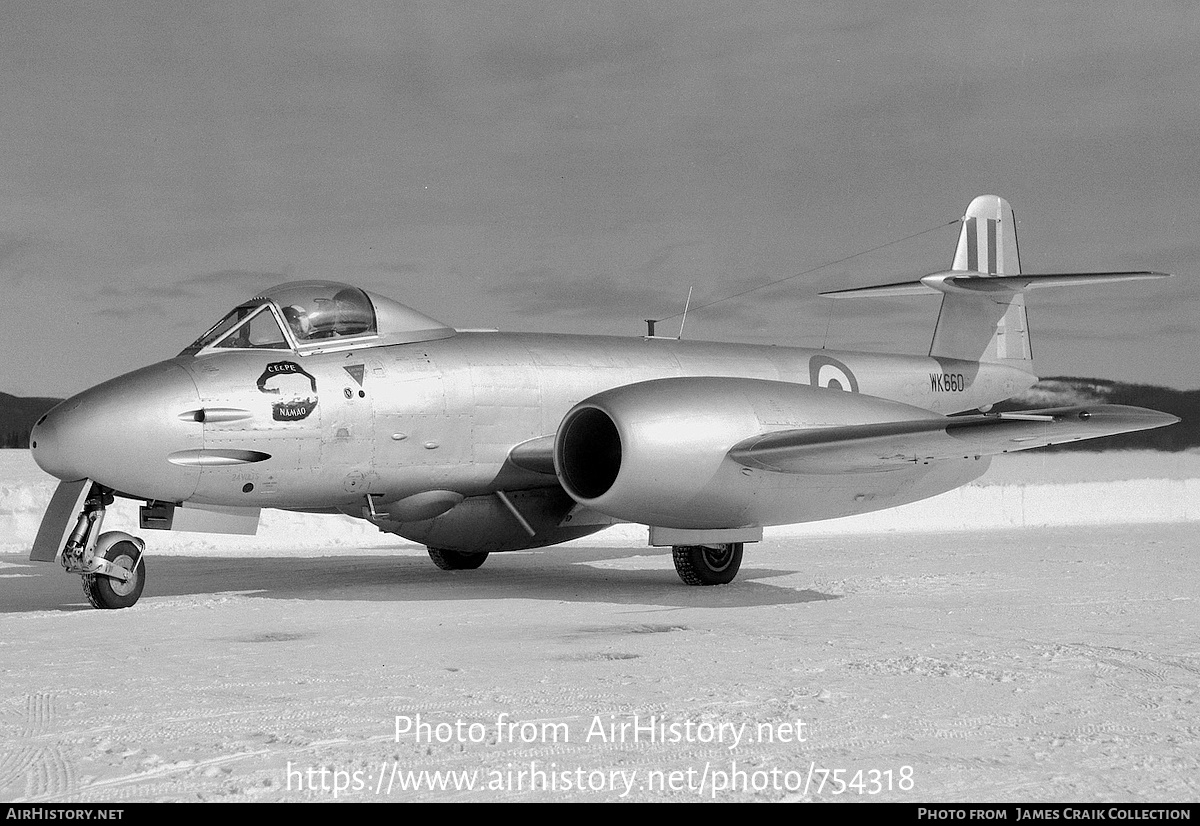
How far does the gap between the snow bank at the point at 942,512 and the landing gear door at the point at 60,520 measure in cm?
748

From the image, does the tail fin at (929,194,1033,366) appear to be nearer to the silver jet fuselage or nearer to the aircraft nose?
the silver jet fuselage

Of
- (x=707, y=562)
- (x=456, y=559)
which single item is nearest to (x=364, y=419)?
(x=707, y=562)

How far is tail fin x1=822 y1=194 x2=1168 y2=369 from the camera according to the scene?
49.9ft

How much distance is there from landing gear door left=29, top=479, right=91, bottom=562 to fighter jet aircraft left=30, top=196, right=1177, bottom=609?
2 cm

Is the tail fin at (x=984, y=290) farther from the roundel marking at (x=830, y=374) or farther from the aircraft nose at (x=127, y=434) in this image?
the aircraft nose at (x=127, y=434)

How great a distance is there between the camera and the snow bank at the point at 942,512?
58.9ft

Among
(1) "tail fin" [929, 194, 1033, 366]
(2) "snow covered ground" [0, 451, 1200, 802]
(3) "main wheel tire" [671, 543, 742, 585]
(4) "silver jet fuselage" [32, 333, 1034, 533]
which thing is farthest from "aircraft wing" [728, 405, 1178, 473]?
(1) "tail fin" [929, 194, 1033, 366]

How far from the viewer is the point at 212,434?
905cm

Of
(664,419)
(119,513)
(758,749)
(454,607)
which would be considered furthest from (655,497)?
(119,513)

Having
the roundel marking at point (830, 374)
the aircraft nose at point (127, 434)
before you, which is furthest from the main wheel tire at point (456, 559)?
the aircraft nose at point (127, 434)

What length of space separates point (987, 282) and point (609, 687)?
1077 cm

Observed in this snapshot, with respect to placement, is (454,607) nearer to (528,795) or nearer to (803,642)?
(803,642)

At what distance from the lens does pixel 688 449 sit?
941 centimetres
